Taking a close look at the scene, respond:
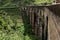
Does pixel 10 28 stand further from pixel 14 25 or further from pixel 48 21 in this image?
pixel 48 21

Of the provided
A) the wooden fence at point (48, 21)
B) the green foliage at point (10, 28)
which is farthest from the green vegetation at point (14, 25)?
the wooden fence at point (48, 21)

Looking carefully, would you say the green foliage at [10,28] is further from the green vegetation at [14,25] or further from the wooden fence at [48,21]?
the wooden fence at [48,21]

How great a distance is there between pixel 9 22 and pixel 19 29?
499 millimetres

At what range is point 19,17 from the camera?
656 centimetres

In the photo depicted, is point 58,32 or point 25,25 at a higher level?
point 58,32

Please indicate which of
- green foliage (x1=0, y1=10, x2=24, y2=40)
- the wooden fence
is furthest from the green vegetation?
the wooden fence

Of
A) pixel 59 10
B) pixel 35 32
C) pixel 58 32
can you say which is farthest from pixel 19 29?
pixel 58 32

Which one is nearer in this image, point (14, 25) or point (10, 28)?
A: point (10, 28)

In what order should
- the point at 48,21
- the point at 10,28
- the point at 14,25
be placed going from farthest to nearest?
the point at 14,25
the point at 10,28
the point at 48,21

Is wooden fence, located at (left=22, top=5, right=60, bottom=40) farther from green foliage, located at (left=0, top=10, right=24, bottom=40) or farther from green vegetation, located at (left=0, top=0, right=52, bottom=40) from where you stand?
green foliage, located at (left=0, top=10, right=24, bottom=40)

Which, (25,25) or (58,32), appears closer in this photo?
(58,32)

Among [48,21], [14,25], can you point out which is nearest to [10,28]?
[14,25]

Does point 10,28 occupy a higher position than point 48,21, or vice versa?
point 48,21

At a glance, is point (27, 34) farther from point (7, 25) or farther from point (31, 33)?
point (7, 25)
